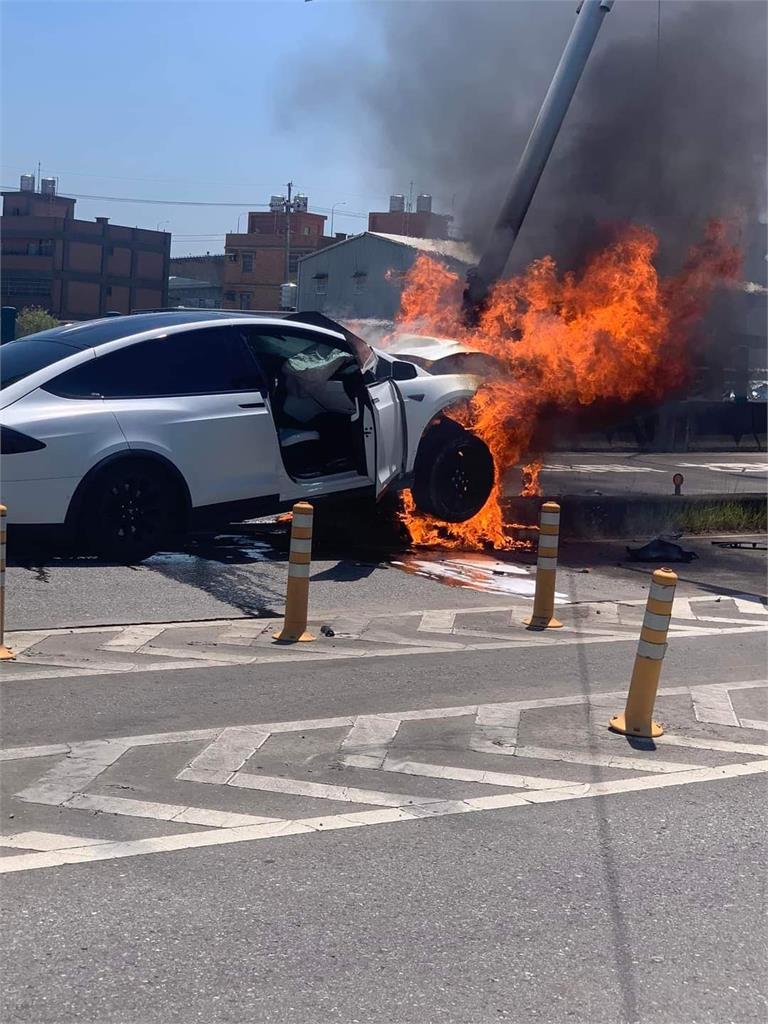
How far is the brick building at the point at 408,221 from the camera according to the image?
22673 millimetres

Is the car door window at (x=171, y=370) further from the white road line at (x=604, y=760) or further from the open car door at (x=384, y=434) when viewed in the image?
the white road line at (x=604, y=760)

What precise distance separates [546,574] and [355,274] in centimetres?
3534

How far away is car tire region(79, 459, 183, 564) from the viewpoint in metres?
8.98

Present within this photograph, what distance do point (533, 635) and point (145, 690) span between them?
3.13 metres

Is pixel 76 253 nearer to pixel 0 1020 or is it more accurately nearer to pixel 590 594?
pixel 590 594

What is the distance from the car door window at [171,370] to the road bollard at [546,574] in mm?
2659

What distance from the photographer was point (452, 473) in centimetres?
1112

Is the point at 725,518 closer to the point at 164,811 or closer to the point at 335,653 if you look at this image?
the point at 335,653

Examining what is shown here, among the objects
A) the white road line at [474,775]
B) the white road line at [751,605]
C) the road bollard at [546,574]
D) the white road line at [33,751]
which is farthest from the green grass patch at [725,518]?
the white road line at [33,751]

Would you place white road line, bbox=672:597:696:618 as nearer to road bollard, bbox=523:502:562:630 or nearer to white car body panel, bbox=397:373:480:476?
road bollard, bbox=523:502:562:630

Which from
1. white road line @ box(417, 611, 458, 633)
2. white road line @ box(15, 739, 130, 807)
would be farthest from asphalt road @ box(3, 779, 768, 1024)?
white road line @ box(417, 611, 458, 633)

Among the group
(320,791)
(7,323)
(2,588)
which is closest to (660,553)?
(2,588)

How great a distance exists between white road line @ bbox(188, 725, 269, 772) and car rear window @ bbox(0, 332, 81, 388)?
420 cm

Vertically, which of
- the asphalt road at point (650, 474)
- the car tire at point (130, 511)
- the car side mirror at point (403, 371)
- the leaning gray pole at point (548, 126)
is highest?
the leaning gray pole at point (548, 126)
